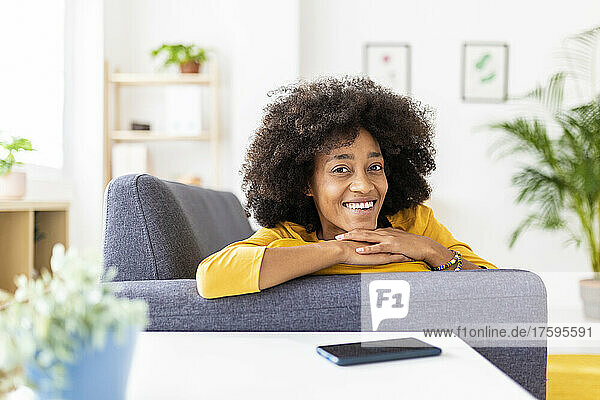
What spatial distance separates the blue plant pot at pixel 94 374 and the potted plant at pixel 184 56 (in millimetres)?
3596

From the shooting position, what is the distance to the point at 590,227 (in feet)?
13.2

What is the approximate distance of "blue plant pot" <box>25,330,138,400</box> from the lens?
62 cm

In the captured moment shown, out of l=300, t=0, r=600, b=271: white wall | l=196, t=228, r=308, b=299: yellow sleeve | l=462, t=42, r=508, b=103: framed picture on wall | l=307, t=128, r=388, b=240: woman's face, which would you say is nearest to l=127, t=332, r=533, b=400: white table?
l=196, t=228, r=308, b=299: yellow sleeve

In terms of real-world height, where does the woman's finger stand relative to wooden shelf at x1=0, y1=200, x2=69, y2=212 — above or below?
above

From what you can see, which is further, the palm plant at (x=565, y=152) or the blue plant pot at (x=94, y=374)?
the palm plant at (x=565, y=152)

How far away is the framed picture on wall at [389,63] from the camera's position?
176 inches

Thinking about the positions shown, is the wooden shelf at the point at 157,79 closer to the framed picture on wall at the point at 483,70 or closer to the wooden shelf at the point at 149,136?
the wooden shelf at the point at 149,136

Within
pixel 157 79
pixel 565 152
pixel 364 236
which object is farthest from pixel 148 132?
pixel 364 236

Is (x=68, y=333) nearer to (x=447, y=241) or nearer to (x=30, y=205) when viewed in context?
(x=447, y=241)

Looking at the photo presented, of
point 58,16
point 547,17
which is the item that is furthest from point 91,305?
point 547,17

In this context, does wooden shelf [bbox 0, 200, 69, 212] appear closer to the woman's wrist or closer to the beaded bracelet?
the woman's wrist

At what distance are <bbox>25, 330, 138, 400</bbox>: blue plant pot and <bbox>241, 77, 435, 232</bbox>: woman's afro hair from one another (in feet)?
3.16

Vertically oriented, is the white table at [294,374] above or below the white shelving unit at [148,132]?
below

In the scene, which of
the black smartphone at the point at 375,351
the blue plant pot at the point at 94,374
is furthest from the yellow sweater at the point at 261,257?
the blue plant pot at the point at 94,374
